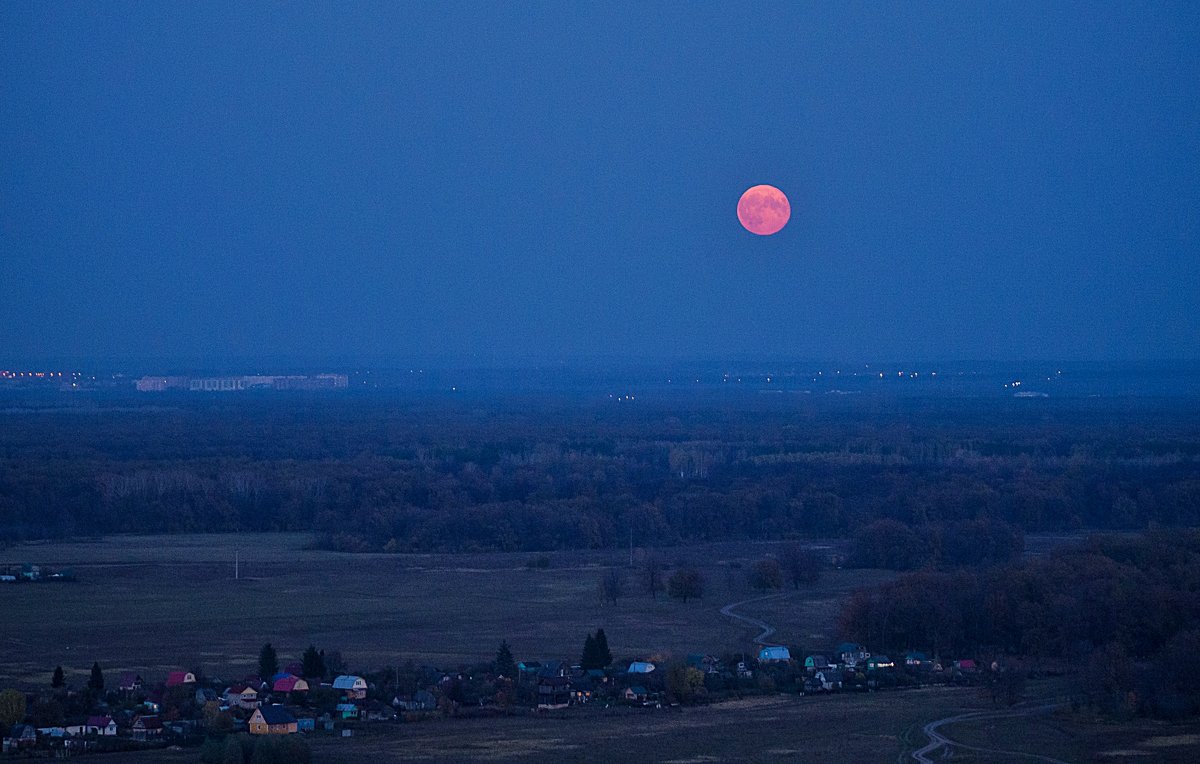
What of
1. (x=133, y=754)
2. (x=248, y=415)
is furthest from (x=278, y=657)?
(x=248, y=415)

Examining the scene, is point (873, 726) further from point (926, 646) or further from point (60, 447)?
point (60, 447)

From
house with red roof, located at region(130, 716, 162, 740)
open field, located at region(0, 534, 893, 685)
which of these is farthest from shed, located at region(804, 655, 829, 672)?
house with red roof, located at region(130, 716, 162, 740)

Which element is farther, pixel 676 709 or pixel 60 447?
pixel 60 447

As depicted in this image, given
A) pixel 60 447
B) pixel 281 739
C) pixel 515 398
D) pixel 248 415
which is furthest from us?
pixel 515 398

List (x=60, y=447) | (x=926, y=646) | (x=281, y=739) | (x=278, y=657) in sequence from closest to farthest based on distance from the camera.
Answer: (x=281, y=739), (x=278, y=657), (x=926, y=646), (x=60, y=447)

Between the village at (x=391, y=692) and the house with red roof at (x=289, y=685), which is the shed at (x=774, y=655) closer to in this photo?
the village at (x=391, y=692)

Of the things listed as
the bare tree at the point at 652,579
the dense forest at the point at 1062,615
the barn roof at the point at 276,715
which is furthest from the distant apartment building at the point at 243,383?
the barn roof at the point at 276,715

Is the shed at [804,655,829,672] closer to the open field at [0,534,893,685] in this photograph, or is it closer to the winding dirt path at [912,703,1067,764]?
the open field at [0,534,893,685]
